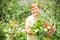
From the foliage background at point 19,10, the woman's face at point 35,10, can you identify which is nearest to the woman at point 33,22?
the woman's face at point 35,10

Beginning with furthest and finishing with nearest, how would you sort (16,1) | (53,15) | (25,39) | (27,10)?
1. (16,1)
2. (27,10)
3. (53,15)
4. (25,39)

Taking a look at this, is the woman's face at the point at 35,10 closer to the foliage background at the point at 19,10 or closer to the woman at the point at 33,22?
the woman at the point at 33,22

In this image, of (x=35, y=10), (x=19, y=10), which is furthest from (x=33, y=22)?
(x=19, y=10)

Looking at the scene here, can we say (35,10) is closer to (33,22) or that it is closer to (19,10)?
(33,22)

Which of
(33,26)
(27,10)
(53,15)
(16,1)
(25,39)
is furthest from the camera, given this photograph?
(16,1)

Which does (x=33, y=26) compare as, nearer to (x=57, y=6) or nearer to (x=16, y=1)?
(x=57, y=6)

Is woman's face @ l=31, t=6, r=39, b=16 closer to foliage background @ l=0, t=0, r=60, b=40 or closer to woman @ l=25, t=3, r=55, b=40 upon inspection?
woman @ l=25, t=3, r=55, b=40

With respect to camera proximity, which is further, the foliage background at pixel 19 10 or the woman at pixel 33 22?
the foliage background at pixel 19 10

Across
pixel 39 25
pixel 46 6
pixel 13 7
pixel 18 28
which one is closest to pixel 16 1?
pixel 13 7

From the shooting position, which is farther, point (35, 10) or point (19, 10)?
point (19, 10)

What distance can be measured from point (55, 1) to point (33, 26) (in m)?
1.48

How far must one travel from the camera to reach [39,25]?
3.23 meters

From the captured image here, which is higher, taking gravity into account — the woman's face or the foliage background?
the woman's face

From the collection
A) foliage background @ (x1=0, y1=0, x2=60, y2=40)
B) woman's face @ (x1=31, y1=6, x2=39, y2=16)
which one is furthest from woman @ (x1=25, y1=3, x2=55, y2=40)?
foliage background @ (x1=0, y1=0, x2=60, y2=40)
